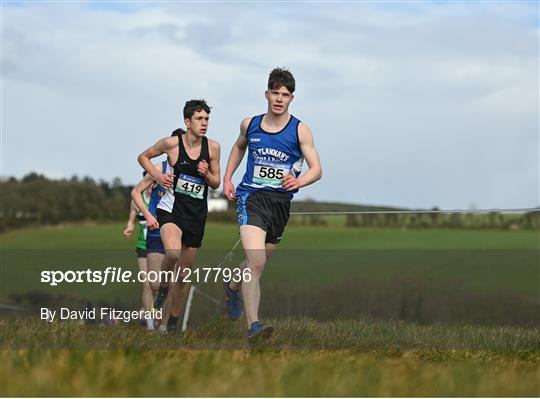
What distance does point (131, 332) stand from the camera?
35.5ft

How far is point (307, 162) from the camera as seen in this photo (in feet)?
37.8

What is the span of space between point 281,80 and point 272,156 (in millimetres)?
724

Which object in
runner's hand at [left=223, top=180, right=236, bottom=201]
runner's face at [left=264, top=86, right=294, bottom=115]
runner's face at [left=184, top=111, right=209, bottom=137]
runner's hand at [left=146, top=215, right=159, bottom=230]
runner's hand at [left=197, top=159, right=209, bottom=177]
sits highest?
runner's face at [left=264, top=86, right=294, bottom=115]

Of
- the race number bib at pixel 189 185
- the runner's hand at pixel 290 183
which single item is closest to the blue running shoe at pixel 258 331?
A: the runner's hand at pixel 290 183

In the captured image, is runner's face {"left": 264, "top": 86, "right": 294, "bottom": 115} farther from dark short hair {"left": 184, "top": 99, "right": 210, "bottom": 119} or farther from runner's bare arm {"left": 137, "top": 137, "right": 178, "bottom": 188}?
runner's bare arm {"left": 137, "top": 137, "right": 178, "bottom": 188}

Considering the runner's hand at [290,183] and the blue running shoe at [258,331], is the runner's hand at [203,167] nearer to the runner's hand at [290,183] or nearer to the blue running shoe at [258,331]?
the runner's hand at [290,183]

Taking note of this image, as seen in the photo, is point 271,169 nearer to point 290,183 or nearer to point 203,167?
point 290,183

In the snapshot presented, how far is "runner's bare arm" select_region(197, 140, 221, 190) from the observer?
40.4 feet

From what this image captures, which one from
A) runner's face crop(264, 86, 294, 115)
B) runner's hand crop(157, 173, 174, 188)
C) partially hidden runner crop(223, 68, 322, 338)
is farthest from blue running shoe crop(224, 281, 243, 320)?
runner's face crop(264, 86, 294, 115)

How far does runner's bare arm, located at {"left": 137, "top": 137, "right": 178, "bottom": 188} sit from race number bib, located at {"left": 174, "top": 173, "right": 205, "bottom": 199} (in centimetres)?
10

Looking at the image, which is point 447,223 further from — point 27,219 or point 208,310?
point 208,310

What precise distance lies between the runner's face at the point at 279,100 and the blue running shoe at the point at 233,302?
8.29 ft

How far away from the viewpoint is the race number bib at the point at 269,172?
1148 centimetres

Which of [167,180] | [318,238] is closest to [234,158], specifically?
[167,180]
